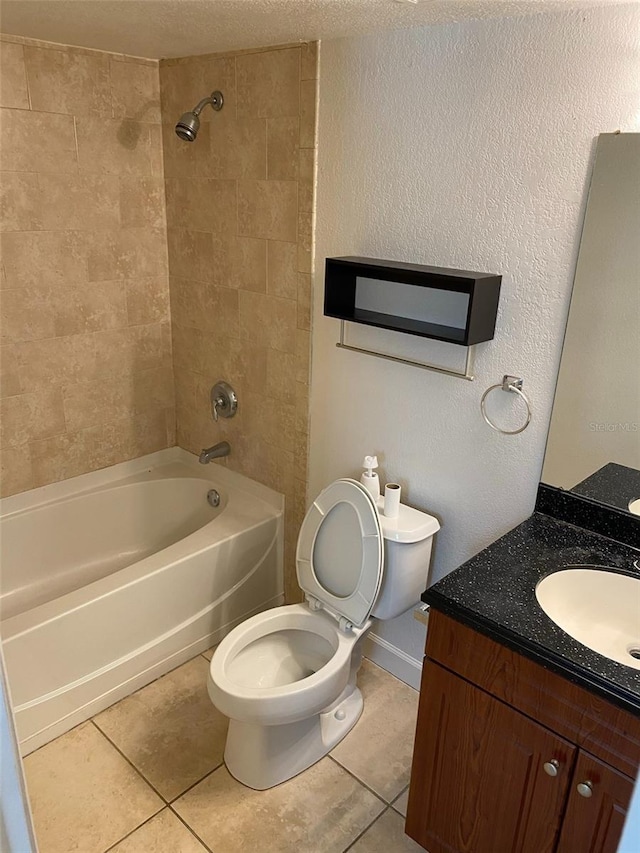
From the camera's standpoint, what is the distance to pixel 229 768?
6.54 feet

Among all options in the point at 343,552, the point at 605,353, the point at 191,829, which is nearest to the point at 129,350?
the point at 343,552

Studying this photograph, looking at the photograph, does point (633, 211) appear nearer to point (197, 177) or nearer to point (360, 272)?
point (360, 272)

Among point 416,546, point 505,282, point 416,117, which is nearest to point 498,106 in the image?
point 416,117

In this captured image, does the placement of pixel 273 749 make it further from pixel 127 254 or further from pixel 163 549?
pixel 127 254

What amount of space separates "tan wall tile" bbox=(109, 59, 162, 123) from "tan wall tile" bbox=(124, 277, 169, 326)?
617 millimetres

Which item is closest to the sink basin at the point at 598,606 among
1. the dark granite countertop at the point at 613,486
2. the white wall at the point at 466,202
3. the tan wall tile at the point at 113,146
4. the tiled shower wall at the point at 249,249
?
the dark granite countertop at the point at 613,486

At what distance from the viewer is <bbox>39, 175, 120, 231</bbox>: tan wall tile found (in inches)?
92.6

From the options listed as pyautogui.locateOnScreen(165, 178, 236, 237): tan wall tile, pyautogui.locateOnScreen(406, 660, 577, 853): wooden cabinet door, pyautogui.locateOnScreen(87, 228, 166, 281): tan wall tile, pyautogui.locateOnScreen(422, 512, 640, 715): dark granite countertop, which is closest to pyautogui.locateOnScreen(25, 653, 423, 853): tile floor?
pyautogui.locateOnScreen(406, 660, 577, 853): wooden cabinet door

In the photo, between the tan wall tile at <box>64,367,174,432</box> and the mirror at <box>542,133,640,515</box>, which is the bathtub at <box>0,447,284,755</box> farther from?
the mirror at <box>542,133,640,515</box>

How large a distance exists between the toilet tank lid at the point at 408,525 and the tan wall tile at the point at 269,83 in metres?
1.32

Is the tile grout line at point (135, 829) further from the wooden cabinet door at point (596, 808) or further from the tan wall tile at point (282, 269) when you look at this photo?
the tan wall tile at point (282, 269)

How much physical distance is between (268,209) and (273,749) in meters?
1.74

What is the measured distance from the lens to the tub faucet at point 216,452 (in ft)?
8.70

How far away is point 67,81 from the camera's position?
2.28 metres
